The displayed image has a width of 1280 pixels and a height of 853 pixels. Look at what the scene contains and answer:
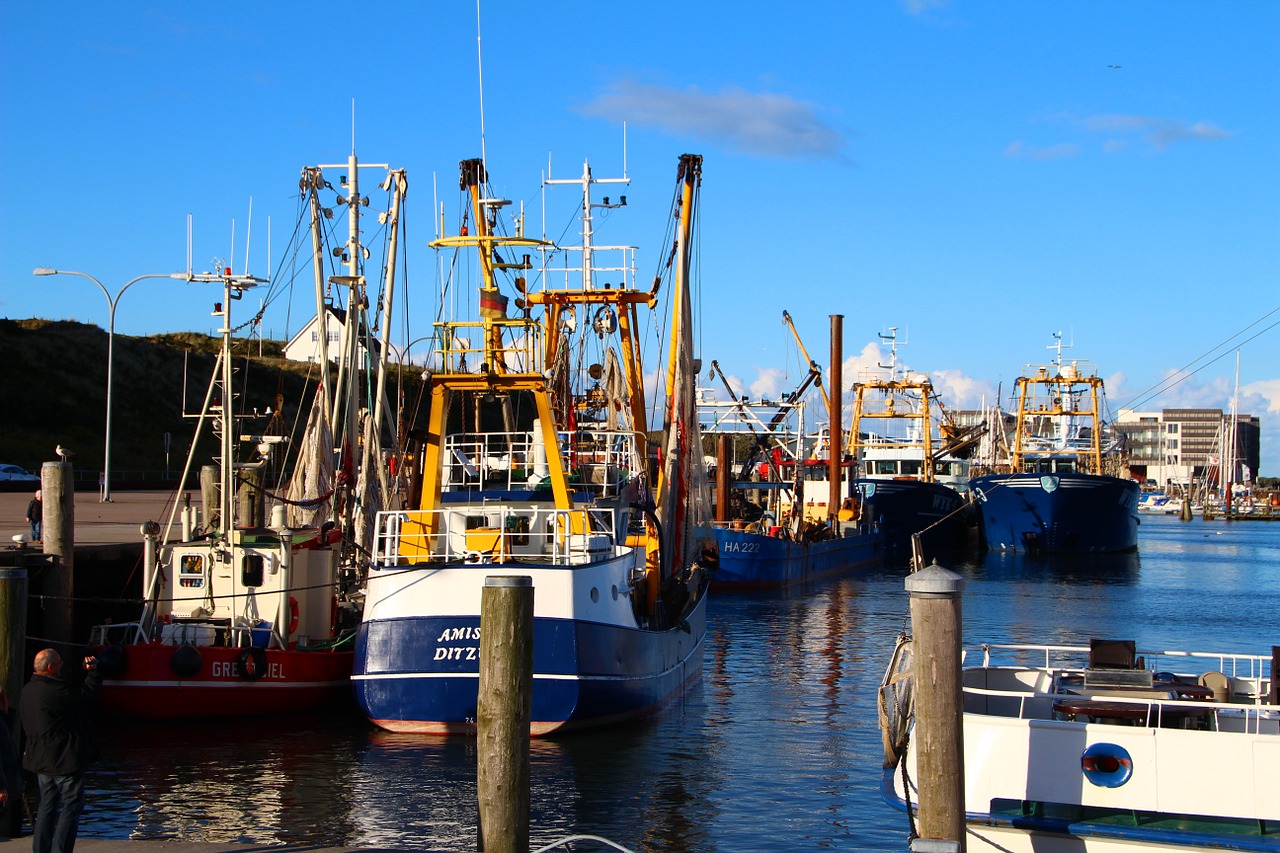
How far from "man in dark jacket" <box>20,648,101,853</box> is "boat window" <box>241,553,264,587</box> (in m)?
10.8

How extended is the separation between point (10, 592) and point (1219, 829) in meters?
11.5

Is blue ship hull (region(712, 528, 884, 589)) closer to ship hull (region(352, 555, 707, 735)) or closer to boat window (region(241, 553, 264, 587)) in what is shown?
boat window (region(241, 553, 264, 587))

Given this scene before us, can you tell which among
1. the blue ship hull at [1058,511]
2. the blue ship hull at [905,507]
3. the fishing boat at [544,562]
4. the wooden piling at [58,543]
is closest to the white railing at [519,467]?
the fishing boat at [544,562]

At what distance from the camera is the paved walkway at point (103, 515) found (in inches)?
1096

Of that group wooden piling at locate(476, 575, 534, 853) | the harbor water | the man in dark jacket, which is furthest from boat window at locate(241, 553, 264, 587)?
the man in dark jacket

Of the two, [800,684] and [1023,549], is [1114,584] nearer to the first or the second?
[1023,549]

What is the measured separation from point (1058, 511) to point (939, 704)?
57.7 m

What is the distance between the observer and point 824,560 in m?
53.2

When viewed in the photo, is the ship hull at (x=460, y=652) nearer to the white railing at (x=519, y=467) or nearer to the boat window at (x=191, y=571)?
the boat window at (x=191, y=571)

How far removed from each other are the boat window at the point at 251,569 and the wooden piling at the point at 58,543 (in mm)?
2909

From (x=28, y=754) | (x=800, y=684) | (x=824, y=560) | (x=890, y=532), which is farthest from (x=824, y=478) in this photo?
(x=28, y=754)

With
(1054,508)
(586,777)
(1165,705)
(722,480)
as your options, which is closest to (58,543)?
(586,777)

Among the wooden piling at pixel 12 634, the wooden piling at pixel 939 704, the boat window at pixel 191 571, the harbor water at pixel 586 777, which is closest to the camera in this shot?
the wooden piling at pixel 939 704

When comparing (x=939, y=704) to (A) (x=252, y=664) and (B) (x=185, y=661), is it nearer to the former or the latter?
(A) (x=252, y=664)
